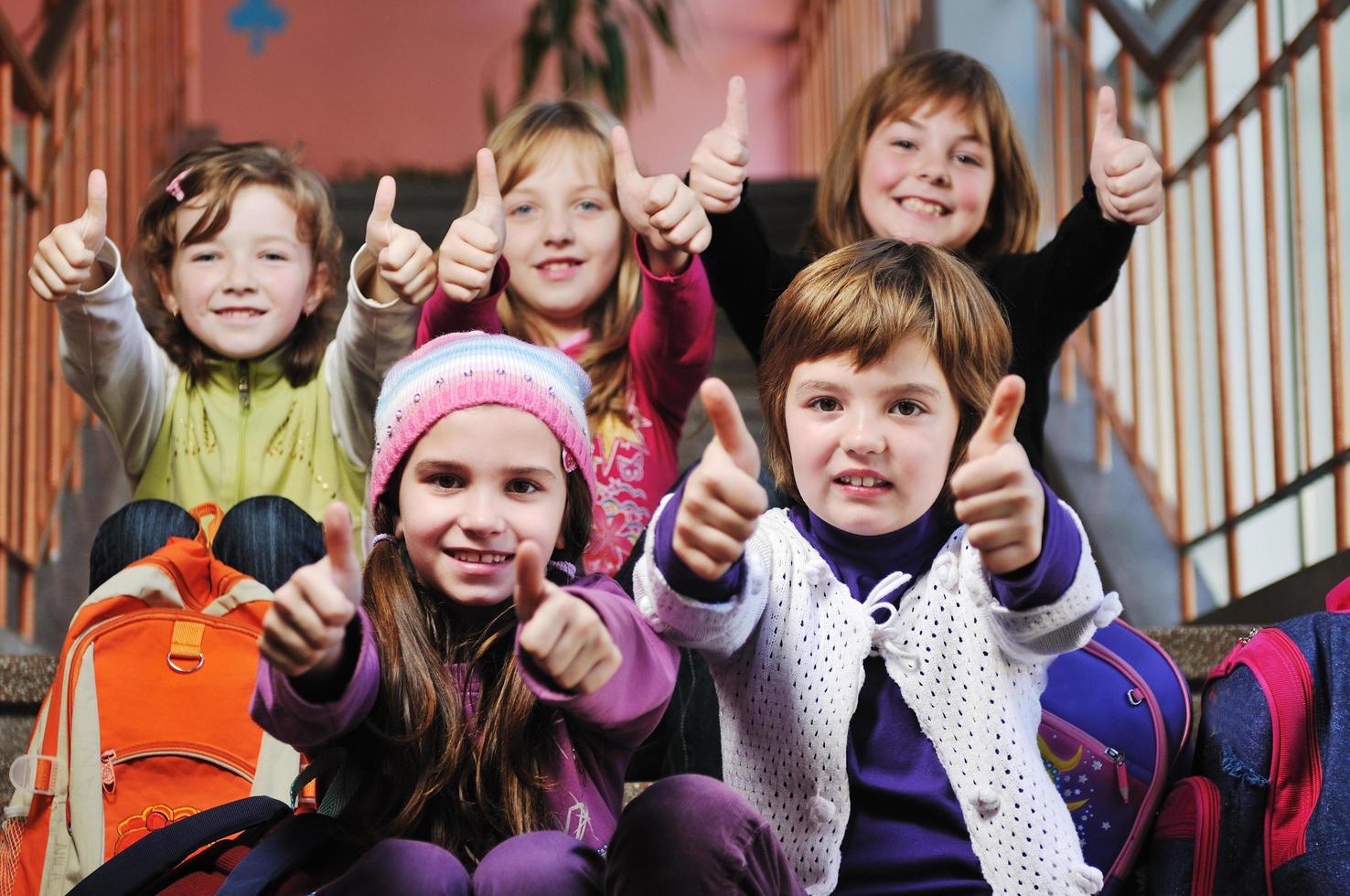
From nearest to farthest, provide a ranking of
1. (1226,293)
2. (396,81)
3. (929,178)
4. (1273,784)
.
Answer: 1. (1273,784)
2. (929,178)
3. (1226,293)
4. (396,81)

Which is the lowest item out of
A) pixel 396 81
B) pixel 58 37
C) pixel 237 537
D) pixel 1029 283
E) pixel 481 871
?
pixel 481 871

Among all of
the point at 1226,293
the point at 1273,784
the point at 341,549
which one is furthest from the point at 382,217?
the point at 1226,293

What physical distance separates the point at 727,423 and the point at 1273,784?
575mm

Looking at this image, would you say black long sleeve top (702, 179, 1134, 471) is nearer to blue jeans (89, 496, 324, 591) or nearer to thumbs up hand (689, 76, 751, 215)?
thumbs up hand (689, 76, 751, 215)

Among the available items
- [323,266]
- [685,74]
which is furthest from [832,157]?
[685,74]

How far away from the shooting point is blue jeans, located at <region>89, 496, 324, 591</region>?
1521mm

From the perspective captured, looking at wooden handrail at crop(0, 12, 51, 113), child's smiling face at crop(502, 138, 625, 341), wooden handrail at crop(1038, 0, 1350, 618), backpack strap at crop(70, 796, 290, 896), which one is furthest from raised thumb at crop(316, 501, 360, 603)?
wooden handrail at crop(0, 12, 51, 113)

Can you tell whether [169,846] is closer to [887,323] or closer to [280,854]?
[280,854]

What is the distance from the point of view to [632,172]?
1.58m

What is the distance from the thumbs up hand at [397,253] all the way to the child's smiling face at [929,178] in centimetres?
62

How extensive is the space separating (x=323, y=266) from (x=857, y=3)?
2708 millimetres

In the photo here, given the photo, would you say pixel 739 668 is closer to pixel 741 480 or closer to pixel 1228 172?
pixel 741 480

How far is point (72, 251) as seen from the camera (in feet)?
4.99

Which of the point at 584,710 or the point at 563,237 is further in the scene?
the point at 563,237
